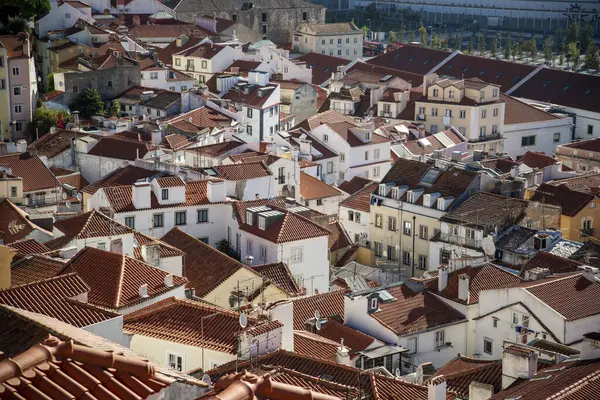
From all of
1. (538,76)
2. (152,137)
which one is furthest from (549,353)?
(538,76)

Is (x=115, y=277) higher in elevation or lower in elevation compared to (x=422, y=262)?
higher

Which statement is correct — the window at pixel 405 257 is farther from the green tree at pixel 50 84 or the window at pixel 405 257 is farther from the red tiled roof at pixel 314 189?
the green tree at pixel 50 84

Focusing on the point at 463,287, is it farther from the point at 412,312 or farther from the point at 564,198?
the point at 564,198

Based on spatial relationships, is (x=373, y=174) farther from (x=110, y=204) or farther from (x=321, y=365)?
(x=321, y=365)

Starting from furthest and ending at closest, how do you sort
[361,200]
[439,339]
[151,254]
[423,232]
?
[361,200]
[423,232]
[439,339]
[151,254]

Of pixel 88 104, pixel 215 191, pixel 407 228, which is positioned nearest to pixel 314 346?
pixel 215 191

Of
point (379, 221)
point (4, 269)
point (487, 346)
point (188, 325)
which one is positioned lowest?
point (379, 221)

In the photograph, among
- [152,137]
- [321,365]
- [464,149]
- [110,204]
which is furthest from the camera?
[464,149]

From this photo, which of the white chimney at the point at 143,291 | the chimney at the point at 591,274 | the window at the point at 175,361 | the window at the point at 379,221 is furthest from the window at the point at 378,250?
the window at the point at 175,361
